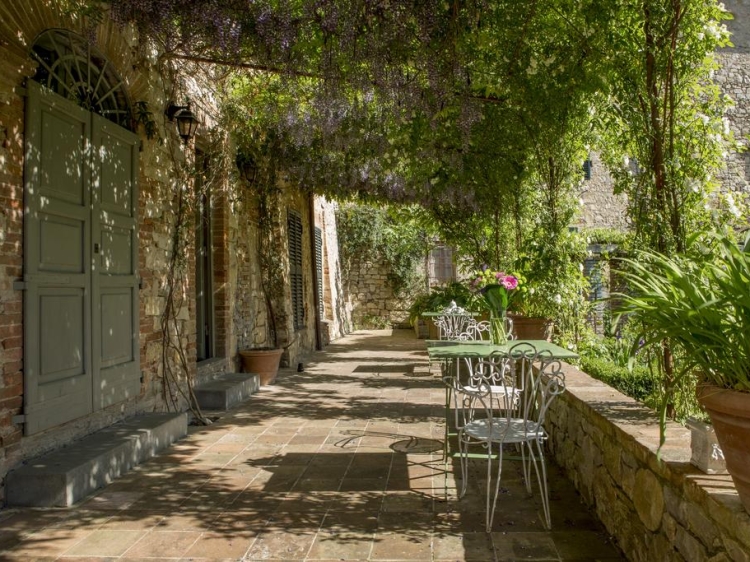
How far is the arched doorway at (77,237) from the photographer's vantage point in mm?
3129

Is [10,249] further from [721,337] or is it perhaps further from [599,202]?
[599,202]

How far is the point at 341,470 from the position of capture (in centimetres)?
349

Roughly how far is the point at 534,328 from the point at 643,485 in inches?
117

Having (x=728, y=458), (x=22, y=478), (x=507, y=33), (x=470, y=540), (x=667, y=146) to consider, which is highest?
(x=507, y=33)

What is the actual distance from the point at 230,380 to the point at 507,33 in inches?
147

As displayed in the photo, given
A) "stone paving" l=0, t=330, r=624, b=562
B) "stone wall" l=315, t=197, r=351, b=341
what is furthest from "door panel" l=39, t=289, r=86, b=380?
"stone wall" l=315, t=197, r=351, b=341

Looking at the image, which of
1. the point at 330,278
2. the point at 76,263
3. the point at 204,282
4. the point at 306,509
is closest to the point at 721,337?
the point at 306,509

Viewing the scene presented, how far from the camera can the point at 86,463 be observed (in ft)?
10.1

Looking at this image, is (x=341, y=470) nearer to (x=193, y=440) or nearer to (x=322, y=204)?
(x=193, y=440)

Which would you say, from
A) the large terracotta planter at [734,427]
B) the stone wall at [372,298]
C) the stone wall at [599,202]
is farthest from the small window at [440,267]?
the large terracotta planter at [734,427]

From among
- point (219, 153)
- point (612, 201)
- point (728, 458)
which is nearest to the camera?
point (728, 458)

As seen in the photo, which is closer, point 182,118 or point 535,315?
point 182,118

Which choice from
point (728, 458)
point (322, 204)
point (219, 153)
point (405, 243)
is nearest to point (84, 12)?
point (219, 153)

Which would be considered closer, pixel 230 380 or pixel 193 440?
A: pixel 193 440
